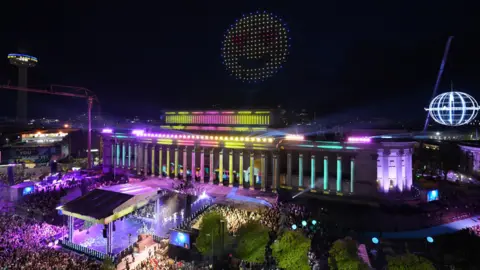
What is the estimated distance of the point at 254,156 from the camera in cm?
4725

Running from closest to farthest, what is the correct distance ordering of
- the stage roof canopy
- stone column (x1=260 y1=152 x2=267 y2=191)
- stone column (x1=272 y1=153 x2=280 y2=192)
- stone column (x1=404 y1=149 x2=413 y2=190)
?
the stage roof canopy → stone column (x1=404 y1=149 x2=413 y2=190) → stone column (x1=272 y1=153 x2=280 y2=192) → stone column (x1=260 y1=152 x2=267 y2=191)

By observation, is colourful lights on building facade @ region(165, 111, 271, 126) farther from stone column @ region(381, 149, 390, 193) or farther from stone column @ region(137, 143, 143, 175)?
stone column @ region(381, 149, 390, 193)

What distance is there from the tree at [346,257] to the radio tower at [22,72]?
11808cm

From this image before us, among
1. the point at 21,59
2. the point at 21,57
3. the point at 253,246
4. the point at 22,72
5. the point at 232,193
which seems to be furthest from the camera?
the point at 22,72

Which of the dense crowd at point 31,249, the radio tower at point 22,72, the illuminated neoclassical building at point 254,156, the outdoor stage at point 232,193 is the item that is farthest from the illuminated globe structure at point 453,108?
the radio tower at point 22,72

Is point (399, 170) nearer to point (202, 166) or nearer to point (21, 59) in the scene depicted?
point (202, 166)

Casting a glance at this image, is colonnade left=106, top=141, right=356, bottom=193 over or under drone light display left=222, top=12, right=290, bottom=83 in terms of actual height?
under

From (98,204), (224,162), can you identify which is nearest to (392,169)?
(224,162)

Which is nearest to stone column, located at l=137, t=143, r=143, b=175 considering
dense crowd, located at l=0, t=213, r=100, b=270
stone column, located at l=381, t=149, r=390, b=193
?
dense crowd, located at l=0, t=213, r=100, b=270

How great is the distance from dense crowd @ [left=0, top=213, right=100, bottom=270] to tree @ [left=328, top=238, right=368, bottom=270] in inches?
734

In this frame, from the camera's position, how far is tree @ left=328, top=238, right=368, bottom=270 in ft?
62.6

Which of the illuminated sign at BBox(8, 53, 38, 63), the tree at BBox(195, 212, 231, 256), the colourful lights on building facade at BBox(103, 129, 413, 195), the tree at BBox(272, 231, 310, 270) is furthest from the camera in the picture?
the illuminated sign at BBox(8, 53, 38, 63)

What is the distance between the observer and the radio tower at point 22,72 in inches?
3900

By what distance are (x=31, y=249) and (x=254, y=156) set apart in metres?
31.4
